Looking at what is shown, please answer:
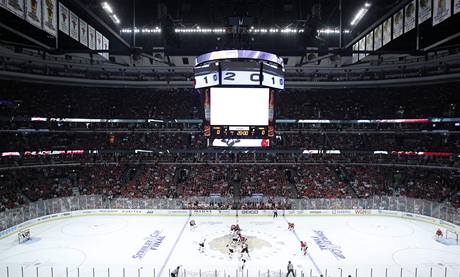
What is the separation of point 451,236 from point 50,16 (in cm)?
2734

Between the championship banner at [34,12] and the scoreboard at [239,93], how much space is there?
270 inches

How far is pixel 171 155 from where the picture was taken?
40.6 metres

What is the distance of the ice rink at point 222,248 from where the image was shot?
17328 mm

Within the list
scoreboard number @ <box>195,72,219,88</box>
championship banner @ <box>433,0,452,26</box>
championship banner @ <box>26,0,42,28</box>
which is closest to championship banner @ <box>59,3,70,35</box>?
championship banner @ <box>26,0,42,28</box>

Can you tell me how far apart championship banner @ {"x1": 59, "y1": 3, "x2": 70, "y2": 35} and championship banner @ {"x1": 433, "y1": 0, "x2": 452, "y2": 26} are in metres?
14.1

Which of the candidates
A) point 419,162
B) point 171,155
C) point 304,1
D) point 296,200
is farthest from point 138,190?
point 419,162

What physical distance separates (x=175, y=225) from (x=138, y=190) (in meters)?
9.25

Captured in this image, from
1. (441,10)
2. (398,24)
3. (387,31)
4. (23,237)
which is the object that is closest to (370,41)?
(387,31)

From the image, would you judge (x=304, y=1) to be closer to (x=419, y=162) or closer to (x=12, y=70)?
(x=419, y=162)

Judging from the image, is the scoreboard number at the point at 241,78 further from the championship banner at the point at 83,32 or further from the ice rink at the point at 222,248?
the ice rink at the point at 222,248

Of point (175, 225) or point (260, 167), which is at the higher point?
point (260, 167)

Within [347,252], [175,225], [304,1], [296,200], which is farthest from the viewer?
[296,200]

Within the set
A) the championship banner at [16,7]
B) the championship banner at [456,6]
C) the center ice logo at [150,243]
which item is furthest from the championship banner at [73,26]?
the championship banner at [456,6]

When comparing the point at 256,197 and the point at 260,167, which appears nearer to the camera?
the point at 256,197
